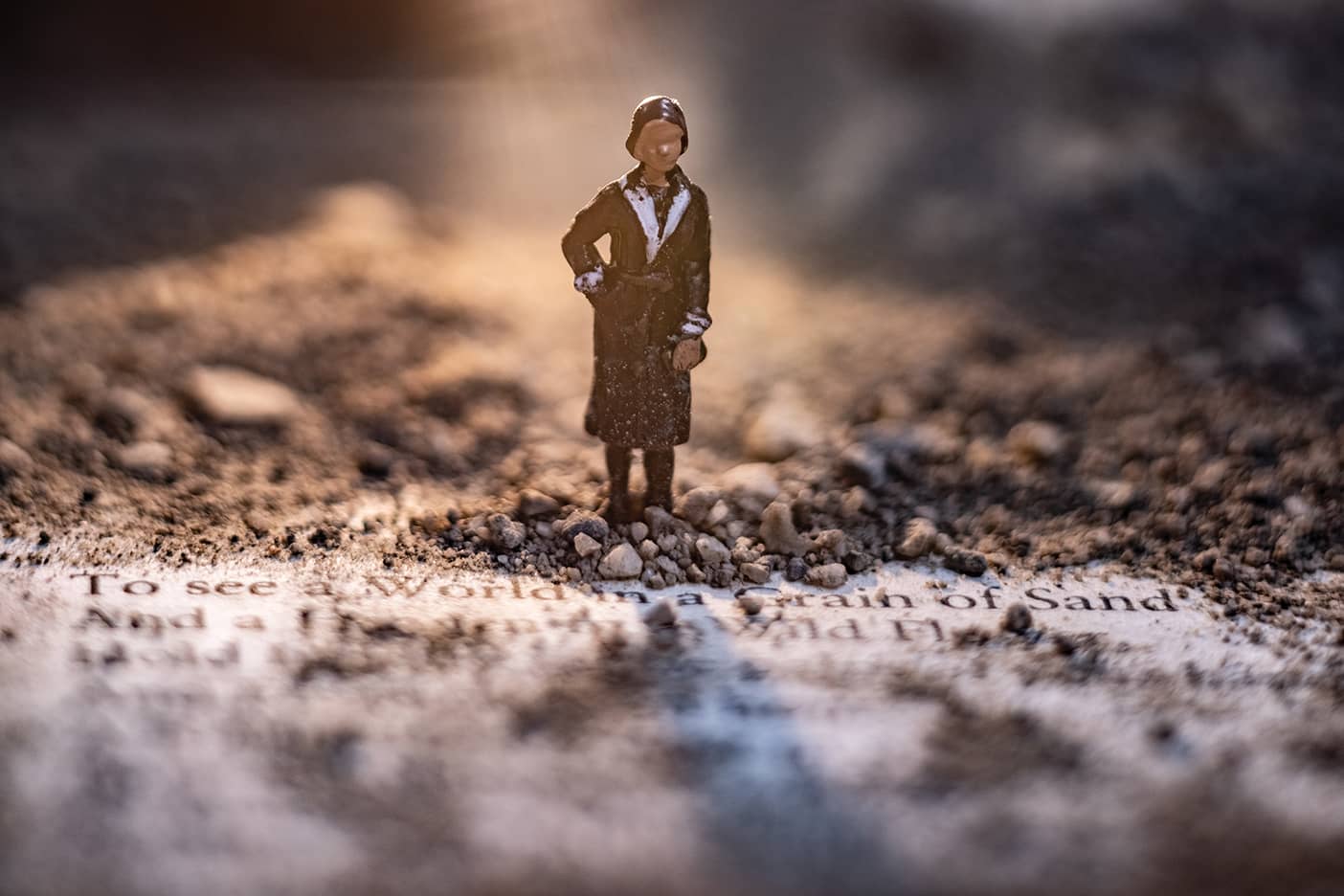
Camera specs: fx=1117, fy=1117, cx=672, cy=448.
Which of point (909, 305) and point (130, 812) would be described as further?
point (909, 305)

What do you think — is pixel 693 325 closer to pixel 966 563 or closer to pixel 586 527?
pixel 586 527

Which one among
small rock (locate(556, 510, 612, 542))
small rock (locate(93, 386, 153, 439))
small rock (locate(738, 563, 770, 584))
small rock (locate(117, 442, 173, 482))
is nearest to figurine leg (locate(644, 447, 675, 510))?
small rock (locate(556, 510, 612, 542))

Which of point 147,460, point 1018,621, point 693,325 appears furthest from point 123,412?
point 1018,621

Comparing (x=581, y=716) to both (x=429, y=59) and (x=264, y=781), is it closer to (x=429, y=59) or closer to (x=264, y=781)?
(x=264, y=781)

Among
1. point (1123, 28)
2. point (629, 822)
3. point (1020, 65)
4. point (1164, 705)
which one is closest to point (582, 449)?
point (629, 822)

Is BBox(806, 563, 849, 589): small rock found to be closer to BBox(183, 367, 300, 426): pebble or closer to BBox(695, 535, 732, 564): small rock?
BBox(695, 535, 732, 564): small rock

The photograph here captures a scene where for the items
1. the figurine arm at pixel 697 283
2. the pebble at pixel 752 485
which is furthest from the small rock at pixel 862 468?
the figurine arm at pixel 697 283
